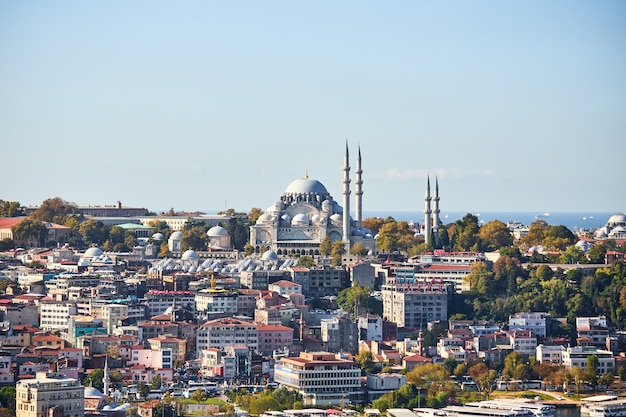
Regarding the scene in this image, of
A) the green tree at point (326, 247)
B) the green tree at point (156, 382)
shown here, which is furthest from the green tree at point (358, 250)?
the green tree at point (156, 382)

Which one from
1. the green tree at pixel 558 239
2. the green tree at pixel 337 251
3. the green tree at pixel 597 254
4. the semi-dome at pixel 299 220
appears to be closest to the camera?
the green tree at pixel 597 254

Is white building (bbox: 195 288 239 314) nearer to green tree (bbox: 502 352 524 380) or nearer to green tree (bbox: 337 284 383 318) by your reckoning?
green tree (bbox: 337 284 383 318)

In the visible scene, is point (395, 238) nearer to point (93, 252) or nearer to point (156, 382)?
point (93, 252)

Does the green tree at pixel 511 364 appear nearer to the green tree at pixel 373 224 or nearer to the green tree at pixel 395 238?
the green tree at pixel 395 238

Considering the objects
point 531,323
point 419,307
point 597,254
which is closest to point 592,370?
point 531,323

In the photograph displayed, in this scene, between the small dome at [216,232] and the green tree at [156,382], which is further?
the small dome at [216,232]

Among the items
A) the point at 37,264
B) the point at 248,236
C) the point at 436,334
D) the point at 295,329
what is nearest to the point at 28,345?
the point at 295,329
